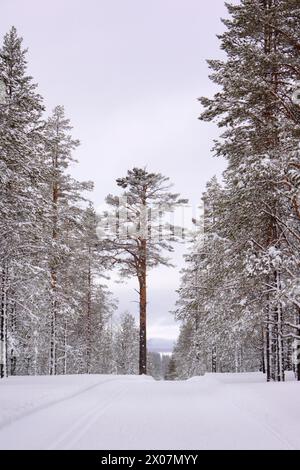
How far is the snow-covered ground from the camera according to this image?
725 centimetres

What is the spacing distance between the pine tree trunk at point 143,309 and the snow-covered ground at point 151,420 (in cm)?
1211

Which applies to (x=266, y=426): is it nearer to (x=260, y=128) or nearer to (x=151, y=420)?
(x=151, y=420)

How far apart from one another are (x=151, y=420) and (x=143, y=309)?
17.2 m

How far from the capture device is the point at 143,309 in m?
26.4

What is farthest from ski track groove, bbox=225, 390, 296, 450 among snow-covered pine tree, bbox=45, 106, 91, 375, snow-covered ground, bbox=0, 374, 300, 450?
snow-covered pine tree, bbox=45, 106, 91, 375

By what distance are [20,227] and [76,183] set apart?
8.96 m

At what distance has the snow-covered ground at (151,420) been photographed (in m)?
7.25

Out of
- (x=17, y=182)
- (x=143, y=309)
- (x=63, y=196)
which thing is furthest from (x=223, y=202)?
(x=63, y=196)

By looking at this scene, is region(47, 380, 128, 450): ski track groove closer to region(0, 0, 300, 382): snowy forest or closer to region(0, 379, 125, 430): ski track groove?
region(0, 379, 125, 430): ski track groove

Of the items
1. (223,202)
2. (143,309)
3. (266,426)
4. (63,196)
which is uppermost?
Answer: (63,196)

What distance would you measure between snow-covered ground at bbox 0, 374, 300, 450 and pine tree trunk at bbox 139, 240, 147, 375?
12.1m

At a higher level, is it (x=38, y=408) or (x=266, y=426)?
(x=266, y=426)
